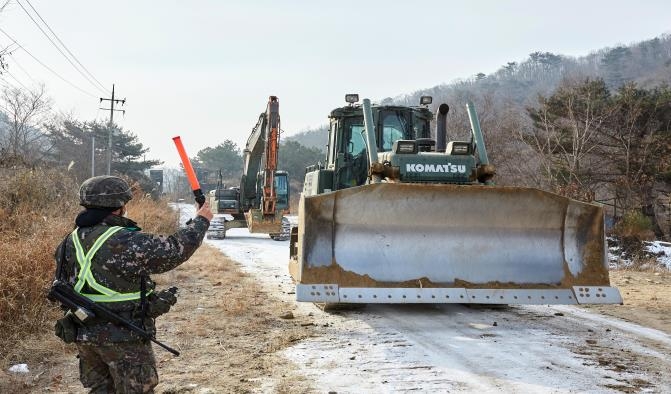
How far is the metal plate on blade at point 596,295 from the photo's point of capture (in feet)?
19.4

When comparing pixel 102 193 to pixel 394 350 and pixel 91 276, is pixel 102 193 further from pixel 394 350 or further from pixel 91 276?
pixel 394 350

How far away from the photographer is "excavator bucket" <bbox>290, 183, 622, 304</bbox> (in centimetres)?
624

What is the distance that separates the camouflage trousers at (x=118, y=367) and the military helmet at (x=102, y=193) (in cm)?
69

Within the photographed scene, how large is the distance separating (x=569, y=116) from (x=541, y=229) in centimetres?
1843

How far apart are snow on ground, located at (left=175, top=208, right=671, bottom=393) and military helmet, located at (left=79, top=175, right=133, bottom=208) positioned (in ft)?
6.60

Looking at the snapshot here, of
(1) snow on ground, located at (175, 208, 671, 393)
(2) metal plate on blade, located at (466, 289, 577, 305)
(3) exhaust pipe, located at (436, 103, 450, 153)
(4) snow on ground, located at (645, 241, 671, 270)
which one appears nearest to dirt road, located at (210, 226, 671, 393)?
(1) snow on ground, located at (175, 208, 671, 393)

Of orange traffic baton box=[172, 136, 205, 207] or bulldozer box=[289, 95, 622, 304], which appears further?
bulldozer box=[289, 95, 622, 304]

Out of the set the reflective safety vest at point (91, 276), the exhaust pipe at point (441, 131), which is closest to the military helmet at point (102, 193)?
the reflective safety vest at point (91, 276)

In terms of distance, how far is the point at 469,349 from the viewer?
5.25m

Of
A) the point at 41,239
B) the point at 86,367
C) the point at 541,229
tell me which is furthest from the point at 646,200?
the point at 86,367

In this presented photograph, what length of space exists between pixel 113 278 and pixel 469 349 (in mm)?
3313

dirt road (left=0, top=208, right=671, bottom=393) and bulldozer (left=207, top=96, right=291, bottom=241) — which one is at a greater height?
bulldozer (left=207, top=96, right=291, bottom=241)

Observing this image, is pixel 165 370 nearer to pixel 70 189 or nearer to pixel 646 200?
pixel 70 189

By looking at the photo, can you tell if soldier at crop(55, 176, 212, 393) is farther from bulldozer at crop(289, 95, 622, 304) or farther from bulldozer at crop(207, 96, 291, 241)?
bulldozer at crop(207, 96, 291, 241)
